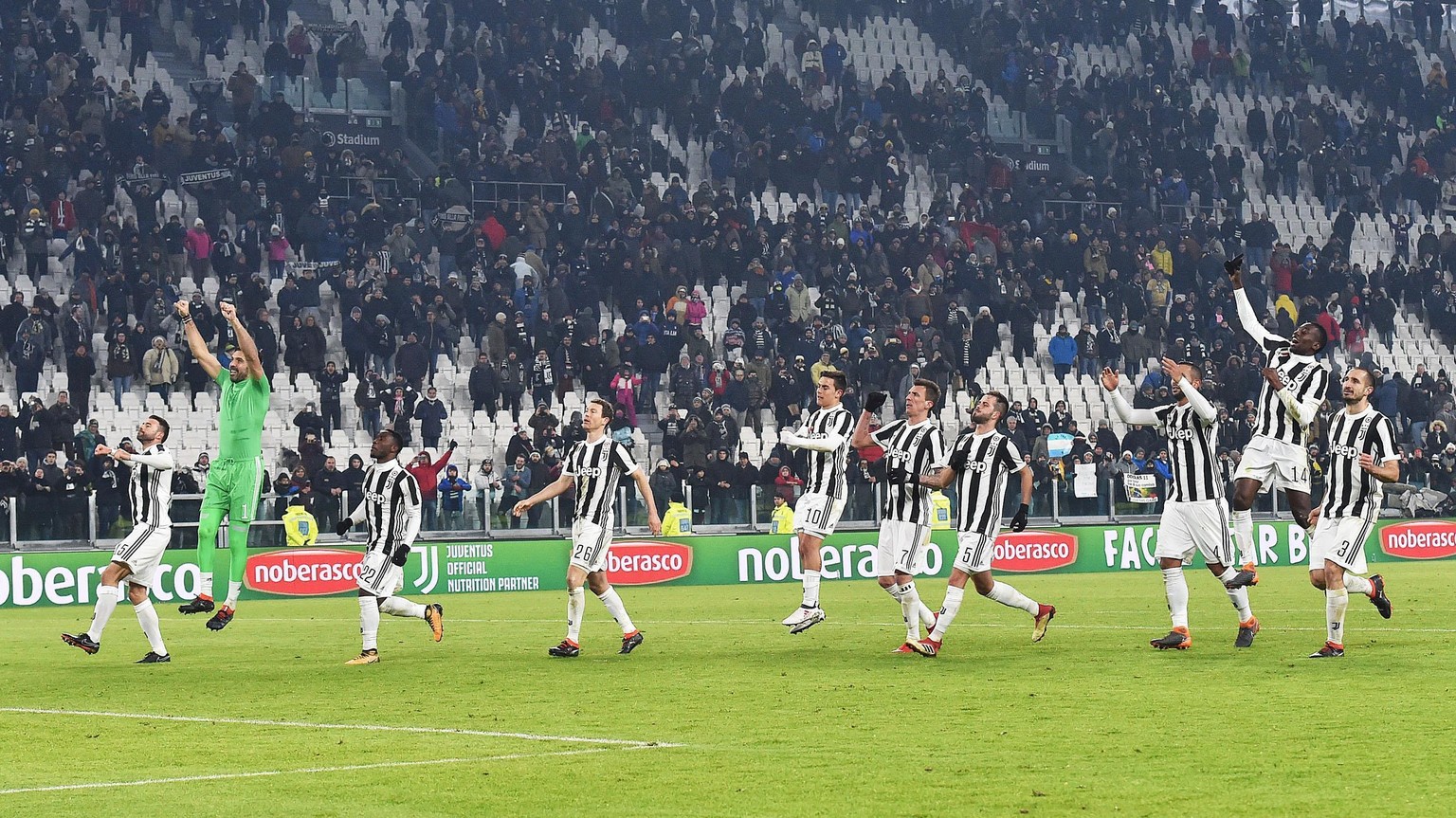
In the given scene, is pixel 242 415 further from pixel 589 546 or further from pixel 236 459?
pixel 589 546

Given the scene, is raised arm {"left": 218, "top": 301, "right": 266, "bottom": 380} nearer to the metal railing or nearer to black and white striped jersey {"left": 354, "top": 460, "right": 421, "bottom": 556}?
black and white striped jersey {"left": 354, "top": 460, "right": 421, "bottom": 556}

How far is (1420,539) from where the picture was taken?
112 feet

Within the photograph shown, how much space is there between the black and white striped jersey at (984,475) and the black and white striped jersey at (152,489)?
7.13 metres

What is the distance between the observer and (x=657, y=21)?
44.8 meters

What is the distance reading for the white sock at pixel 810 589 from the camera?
17.5 meters

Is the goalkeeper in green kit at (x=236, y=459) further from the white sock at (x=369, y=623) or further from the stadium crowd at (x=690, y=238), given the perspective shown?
the stadium crowd at (x=690, y=238)

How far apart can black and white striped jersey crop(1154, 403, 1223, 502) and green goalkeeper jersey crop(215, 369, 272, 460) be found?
315 inches

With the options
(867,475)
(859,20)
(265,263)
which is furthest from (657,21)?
(867,475)

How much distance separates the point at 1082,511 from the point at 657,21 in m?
18.2

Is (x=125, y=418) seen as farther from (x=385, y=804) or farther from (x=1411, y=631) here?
(x=385, y=804)

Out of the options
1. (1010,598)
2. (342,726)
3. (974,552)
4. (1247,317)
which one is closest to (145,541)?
(342,726)

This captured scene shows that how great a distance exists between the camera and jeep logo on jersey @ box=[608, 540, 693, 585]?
97.8 ft

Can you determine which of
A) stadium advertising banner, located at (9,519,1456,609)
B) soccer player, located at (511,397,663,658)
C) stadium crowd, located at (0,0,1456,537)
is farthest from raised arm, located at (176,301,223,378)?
stadium crowd, located at (0,0,1456,537)

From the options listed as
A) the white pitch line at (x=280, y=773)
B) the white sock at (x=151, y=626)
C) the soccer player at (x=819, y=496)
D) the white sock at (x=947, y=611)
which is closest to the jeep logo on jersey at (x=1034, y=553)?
the soccer player at (x=819, y=496)
